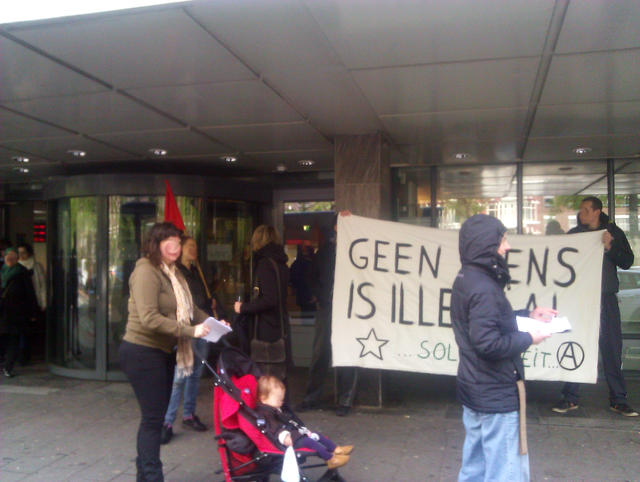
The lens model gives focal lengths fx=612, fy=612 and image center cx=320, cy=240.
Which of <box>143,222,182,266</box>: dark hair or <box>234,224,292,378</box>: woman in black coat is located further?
<box>234,224,292,378</box>: woman in black coat

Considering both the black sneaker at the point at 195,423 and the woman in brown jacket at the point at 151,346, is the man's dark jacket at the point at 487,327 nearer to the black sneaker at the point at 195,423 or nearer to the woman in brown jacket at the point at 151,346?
the woman in brown jacket at the point at 151,346

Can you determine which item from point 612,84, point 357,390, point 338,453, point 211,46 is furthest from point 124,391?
point 612,84

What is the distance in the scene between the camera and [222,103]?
5402mm

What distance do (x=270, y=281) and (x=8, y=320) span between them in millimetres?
5338

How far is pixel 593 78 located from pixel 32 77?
4276mm

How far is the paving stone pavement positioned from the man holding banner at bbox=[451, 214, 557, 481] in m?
1.62

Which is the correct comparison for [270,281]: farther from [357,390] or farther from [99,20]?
[99,20]

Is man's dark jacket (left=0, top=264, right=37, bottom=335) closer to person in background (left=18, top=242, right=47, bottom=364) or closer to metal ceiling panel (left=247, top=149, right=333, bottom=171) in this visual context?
person in background (left=18, top=242, right=47, bottom=364)

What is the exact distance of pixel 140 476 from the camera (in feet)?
13.3

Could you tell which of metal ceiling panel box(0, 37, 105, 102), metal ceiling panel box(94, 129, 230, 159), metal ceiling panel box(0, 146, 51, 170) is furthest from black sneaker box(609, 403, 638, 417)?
metal ceiling panel box(0, 146, 51, 170)

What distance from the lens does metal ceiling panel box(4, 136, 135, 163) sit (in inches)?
276

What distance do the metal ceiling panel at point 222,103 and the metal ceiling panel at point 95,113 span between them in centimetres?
26

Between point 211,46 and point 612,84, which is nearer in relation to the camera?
point 211,46

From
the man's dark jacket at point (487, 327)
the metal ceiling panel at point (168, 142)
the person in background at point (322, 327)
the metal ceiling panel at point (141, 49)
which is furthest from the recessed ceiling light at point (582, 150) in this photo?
the man's dark jacket at point (487, 327)
